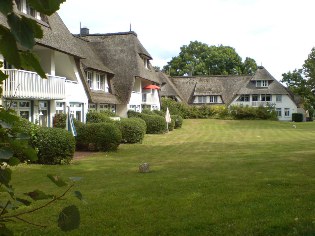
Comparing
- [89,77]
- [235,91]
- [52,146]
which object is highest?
[235,91]

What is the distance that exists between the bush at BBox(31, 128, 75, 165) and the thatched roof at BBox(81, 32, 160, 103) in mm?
17625

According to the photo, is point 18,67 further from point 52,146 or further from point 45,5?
point 52,146

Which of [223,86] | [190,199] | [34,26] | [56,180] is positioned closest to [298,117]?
[223,86]

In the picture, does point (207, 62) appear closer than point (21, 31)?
No

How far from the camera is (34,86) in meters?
18.7

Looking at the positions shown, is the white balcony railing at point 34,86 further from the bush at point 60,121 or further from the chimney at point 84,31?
the chimney at point 84,31

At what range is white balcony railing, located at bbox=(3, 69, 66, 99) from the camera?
54.0 ft

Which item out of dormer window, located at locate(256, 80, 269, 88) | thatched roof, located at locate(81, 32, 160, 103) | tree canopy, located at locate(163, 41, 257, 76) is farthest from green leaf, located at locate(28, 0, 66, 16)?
tree canopy, located at locate(163, 41, 257, 76)

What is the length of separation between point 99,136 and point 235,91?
5420 centimetres

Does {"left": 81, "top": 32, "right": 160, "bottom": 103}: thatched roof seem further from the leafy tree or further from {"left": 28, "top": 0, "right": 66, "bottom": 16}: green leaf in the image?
{"left": 28, "top": 0, "right": 66, "bottom": 16}: green leaf

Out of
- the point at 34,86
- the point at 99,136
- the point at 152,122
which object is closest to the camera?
the point at 34,86

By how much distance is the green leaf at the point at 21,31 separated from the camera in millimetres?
1184

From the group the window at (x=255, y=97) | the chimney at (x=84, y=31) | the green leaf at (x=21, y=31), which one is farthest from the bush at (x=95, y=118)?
the window at (x=255, y=97)

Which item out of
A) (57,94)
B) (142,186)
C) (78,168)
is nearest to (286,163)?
(142,186)
